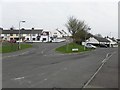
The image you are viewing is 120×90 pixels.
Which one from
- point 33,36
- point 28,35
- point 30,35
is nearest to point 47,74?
point 33,36

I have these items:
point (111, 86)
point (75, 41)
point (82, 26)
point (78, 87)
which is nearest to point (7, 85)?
point (78, 87)

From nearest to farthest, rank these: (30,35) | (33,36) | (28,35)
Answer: (33,36)
(30,35)
(28,35)

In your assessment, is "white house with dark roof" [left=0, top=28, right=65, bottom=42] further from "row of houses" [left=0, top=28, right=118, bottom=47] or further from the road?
the road

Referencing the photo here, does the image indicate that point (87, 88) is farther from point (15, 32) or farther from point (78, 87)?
→ point (15, 32)

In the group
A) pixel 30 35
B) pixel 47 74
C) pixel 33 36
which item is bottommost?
pixel 47 74

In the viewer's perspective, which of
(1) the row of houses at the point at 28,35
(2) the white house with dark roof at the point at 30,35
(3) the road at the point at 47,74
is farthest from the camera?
(1) the row of houses at the point at 28,35

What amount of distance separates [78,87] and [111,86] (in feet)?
6.61

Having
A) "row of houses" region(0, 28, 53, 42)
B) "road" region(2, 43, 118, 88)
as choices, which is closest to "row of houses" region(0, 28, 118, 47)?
"row of houses" region(0, 28, 53, 42)

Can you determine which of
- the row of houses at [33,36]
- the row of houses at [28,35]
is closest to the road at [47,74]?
the row of houses at [33,36]

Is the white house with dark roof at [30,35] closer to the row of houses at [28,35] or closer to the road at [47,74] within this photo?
the row of houses at [28,35]

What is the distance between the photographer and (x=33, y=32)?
134 meters

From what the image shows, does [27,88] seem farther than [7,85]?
No

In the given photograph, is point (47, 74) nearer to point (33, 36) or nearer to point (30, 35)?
point (33, 36)

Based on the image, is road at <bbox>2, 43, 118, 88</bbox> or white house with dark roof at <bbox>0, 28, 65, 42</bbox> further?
white house with dark roof at <bbox>0, 28, 65, 42</bbox>
